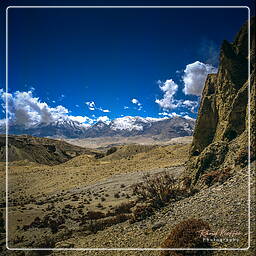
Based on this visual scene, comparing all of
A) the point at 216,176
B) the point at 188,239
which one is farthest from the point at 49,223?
the point at 188,239

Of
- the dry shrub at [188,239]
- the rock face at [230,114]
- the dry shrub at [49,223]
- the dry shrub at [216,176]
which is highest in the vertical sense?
the rock face at [230,114]

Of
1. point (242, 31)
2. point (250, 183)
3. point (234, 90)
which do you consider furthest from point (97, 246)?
point (242, 31)

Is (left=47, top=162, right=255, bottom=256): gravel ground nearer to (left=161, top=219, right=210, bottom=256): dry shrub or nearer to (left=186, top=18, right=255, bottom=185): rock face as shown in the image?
(left=161, top=219, right=210, bottom=256): dry shrub

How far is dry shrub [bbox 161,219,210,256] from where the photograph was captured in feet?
17.9

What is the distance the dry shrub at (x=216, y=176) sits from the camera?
316 inches

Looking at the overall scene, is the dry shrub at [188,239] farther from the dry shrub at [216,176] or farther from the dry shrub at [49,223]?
the dry shrub at [49,223]

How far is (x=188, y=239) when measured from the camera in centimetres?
556

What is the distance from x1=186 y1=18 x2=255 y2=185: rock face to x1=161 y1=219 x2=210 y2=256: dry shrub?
114 inches

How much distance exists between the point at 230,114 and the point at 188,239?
5857 mm

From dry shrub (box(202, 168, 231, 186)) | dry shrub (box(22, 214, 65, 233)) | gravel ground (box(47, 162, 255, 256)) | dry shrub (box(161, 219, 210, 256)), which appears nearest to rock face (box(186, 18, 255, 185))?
dry shrub (box(202, 168, 231, 186))

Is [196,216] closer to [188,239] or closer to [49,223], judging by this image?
[188,239]

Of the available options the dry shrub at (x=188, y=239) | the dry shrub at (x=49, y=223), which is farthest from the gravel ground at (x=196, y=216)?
the dry shrub at (x=49, y=223)

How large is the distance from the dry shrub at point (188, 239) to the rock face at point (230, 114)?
291 cm

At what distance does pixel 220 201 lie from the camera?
6.92m
